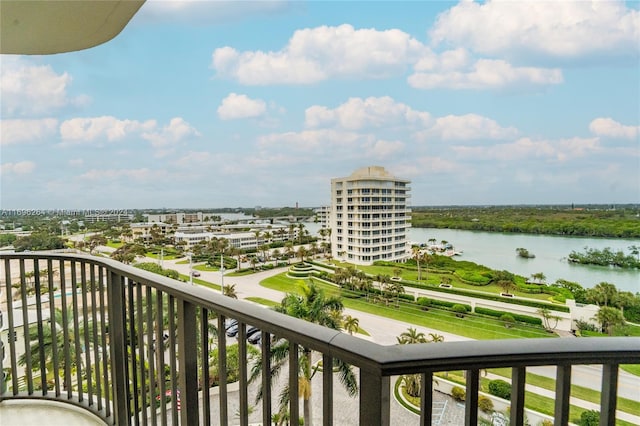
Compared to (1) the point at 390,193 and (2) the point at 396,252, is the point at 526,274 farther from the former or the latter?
(1) the point at 390,193

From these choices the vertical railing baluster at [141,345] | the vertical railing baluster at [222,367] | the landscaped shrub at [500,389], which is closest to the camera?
the landscaped shrub at [500,389]

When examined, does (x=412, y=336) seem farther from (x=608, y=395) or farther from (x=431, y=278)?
(x=608, y=395)

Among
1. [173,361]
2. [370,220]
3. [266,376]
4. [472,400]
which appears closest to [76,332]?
[173,361]

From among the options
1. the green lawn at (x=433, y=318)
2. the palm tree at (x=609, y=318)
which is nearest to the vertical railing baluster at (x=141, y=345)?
the green lawn at (x=433, y=318)

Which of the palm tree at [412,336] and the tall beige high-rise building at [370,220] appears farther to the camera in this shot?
the tall beige high-rise building at [370,220]

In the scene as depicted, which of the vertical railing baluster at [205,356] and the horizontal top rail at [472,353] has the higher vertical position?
the horizontal top rail at [472,353]

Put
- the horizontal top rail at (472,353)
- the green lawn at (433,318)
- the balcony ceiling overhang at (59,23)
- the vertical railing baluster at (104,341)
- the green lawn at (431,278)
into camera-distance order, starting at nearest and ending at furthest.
A: the horizontal top rail at (472,353)
the balcony ceiling overhang at (59,23)
the vertical railing baluster at (104,341)
the green lawn at (433,318)
the green lawn at (431,278)

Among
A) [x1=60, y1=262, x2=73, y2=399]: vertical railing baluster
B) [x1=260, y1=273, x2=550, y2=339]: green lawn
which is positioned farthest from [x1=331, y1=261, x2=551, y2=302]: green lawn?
[x1=60, y1=262, x2=73, y2=399]: vertical railing baluster

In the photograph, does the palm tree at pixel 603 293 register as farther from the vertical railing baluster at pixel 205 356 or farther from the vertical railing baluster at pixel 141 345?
the vertical railing baluster at pixel 141 345
